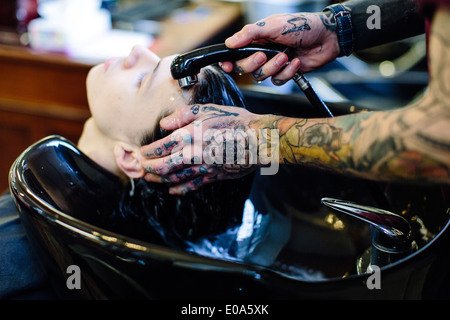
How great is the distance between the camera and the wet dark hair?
42.9 inches

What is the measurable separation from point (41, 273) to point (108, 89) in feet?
1.58

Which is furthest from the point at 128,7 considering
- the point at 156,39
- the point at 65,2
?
the point at 156,39

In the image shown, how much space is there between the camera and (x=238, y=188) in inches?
43.9

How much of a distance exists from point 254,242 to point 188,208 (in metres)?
0.20

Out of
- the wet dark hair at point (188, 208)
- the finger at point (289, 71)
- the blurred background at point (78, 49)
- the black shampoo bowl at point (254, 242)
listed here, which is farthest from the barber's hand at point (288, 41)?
the blurred background at point (78, 49)

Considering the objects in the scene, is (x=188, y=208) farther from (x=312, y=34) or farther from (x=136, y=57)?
(x=312, y=34)

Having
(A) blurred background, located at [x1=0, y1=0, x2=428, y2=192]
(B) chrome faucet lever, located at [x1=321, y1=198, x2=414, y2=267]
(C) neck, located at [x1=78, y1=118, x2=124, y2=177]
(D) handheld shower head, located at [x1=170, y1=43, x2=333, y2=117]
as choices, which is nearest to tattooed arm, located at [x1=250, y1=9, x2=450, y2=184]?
(B) chrome faucet lever, located at [x1=321, y1=198, x2=414, y2=267]

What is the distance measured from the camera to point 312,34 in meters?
1.08

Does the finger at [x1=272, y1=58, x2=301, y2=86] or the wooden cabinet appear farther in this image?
the wooden cabinet

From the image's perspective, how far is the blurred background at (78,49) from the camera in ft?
6.70

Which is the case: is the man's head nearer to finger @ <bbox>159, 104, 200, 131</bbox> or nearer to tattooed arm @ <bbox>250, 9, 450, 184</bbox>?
finger @ <bbox>159, 104, 200, 131</bbox>

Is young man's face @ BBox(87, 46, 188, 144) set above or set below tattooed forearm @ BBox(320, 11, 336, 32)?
below

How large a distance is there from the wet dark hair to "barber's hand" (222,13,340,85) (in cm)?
11

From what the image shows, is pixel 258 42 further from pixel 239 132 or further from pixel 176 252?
pixel 176 252
